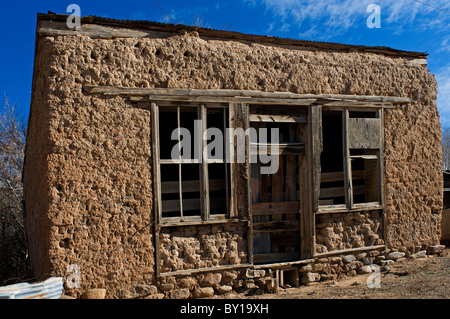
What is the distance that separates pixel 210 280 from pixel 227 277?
0.88ft

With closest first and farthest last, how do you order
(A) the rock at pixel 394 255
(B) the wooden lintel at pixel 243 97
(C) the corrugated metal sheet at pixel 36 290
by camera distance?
(C) the corrugated metal sheet at pixel 36 290, (B) the wooden lintel at pixel 243 97, (A) the rock at pixel 394 255

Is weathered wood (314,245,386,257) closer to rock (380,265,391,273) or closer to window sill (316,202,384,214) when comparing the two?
rock (380,265,391,273)

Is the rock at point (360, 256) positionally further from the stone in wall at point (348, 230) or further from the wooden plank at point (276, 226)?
the wooden plank at point (276, 226)

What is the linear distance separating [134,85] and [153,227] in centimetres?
190

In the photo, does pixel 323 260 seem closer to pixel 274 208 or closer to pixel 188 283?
pixel 274 208

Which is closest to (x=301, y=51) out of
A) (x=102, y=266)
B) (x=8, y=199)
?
(x=102, y=266)

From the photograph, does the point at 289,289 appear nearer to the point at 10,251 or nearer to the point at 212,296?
the point at 212,296

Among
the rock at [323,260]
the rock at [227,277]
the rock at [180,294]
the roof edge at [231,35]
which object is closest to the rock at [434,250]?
the rock at [323,260]

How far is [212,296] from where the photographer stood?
193 inches

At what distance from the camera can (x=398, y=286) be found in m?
5.09

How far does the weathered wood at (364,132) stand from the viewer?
231 inches

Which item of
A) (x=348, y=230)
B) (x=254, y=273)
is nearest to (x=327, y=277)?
(x=348, y=230)

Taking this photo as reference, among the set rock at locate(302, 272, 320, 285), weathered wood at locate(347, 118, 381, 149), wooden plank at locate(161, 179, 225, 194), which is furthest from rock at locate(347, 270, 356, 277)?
wooden plank at locate(161, 179, 225, 194)

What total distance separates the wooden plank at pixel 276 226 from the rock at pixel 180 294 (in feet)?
4.68
